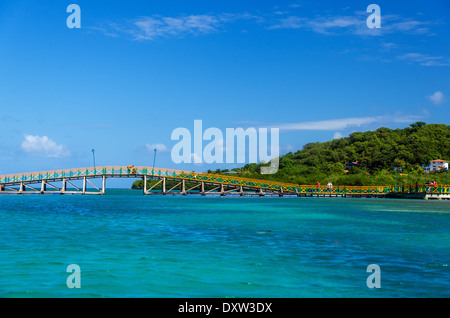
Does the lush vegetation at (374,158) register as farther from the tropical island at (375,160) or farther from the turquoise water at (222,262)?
the turquoise water at (222,262)

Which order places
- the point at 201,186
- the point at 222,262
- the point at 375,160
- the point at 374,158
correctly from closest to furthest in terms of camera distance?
the point at 222,262 < the point at 201,186 < the point at 375,160 < the point at 374,158

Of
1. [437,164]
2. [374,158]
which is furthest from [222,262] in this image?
[374,158]

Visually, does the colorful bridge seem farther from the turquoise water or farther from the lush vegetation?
the turquoise water

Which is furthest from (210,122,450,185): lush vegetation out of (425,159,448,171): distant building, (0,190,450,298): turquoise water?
(0,190,450,298): turquoise water

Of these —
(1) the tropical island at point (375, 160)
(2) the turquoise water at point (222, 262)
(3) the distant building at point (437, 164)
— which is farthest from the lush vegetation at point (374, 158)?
(2) the turquoise water at point (222, 262)

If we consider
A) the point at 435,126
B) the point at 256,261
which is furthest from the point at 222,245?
the point at 435,126

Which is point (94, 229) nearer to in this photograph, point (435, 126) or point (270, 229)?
point (270, 229)

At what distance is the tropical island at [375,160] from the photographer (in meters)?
106

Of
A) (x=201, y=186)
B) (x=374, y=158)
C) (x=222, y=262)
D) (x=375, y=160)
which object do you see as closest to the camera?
(x=222, y=262)

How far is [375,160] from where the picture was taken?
126 metres

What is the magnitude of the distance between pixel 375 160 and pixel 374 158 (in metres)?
1.12

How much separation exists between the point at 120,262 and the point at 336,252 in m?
7.05

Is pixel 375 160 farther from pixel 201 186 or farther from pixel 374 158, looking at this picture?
pixel 201 186
